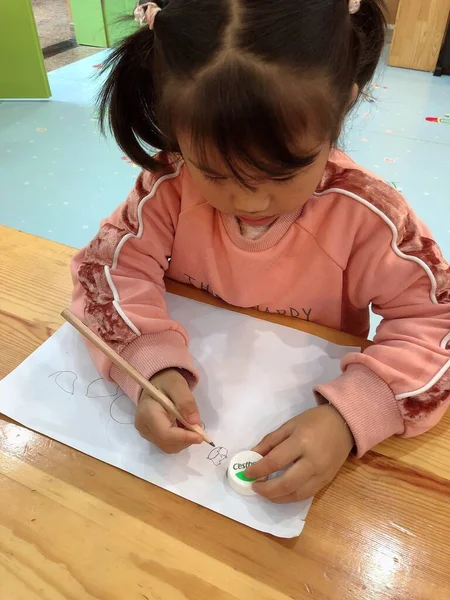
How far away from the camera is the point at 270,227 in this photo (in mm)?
564

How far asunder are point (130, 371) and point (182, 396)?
6cm

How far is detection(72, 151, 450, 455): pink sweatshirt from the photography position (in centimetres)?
46

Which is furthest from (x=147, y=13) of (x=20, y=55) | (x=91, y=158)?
(x=20, y=55)

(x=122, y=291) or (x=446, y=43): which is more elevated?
(x=122, y=291)

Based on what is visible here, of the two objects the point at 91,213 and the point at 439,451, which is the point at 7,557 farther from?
the point at 91,213

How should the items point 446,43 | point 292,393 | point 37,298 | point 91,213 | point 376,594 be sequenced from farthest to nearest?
point 446,43 < point 91,213 < point 37,298 < point 292,393 < point 376,594

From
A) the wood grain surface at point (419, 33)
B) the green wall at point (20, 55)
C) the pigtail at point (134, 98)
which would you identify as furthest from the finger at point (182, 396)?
the wood grain surface at point (419, 33)

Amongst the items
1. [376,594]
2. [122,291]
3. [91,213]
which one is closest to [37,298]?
[122,291]

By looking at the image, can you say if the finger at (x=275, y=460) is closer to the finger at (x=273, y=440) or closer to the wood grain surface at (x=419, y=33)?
the finger at (x=273, y=440)

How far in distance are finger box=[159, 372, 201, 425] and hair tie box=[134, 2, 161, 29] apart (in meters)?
0.30

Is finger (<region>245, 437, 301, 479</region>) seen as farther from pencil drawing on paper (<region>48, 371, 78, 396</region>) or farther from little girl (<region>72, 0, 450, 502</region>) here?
pencil drawing on paper (<region>48, 371, 78, 396</region>)

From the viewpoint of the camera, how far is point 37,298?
0.61 metres

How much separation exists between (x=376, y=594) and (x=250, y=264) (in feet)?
1.10

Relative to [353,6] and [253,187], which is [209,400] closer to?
[253,187]
